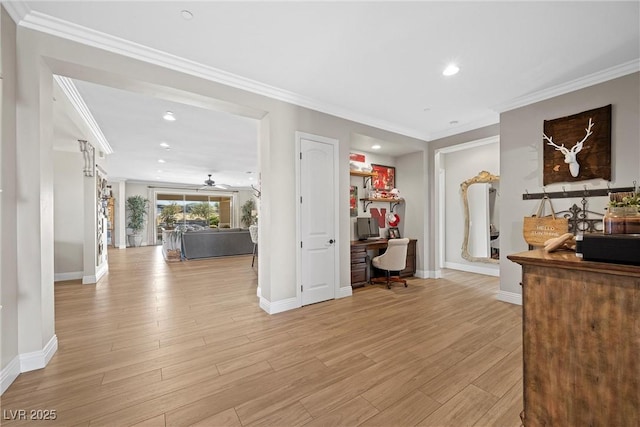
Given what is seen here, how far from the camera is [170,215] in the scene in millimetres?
11609

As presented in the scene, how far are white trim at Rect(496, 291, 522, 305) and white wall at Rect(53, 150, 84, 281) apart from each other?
7.17 m

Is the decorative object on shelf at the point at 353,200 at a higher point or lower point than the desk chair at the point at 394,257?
higher

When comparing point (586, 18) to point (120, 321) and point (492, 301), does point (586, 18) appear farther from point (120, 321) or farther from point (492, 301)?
point (120, 321)

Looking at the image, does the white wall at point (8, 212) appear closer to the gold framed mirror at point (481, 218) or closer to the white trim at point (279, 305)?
the white trim at point (279, 305)

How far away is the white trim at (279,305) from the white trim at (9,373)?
6.73ft

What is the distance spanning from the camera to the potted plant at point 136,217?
10.4 m

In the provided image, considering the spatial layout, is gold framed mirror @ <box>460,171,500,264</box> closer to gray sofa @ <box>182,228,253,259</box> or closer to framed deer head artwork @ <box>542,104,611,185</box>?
framed deer head artwork @ <box>542,104,611,185</box>

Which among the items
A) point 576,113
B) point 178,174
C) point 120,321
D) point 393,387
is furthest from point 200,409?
point 178,174

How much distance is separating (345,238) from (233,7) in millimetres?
2909

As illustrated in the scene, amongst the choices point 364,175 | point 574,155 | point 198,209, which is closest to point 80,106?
point 364,175

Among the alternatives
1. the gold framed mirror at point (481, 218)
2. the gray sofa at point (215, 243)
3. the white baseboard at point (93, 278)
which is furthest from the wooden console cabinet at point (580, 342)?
the gray sofa at point (215, 243)

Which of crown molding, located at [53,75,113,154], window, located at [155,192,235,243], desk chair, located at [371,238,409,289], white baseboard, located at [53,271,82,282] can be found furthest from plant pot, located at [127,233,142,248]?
desk chair, located at [371,238,409,289]

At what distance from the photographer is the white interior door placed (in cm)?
344

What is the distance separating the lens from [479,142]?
439 centimetres
